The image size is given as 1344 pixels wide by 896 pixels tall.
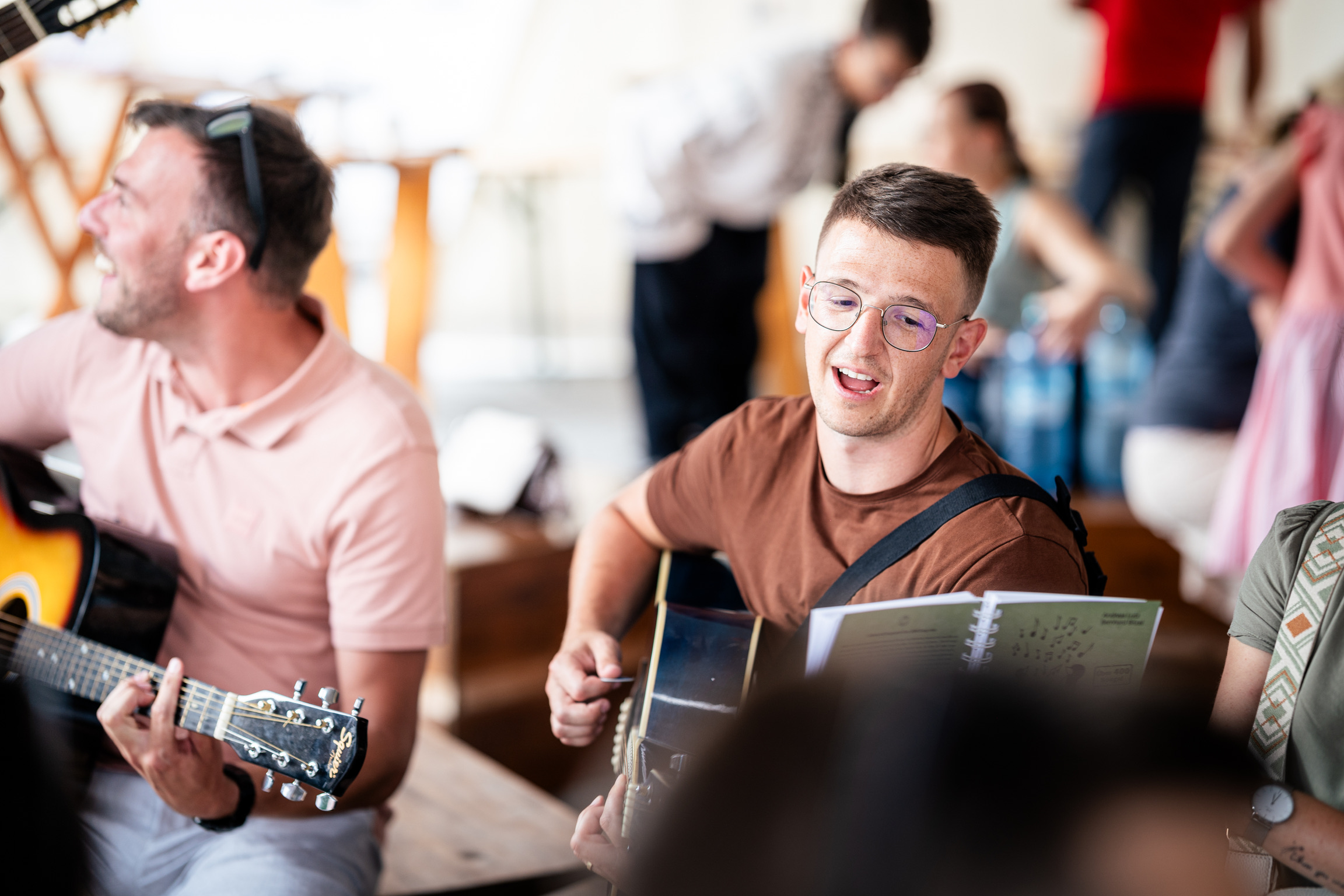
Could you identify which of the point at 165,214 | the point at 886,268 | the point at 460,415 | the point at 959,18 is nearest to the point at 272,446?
the point at 165,214

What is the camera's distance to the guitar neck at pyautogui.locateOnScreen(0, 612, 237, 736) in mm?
1093

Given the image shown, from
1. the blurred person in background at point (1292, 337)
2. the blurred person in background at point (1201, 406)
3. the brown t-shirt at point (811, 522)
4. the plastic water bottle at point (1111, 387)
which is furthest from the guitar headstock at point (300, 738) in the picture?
the plastic water bottle at point (1111, 387)

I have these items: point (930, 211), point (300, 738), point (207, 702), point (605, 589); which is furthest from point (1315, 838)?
point (207, 702)

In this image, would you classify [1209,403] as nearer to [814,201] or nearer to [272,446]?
[272,446]

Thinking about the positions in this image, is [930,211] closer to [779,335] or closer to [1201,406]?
[1201,406]

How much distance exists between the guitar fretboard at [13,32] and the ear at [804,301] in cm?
90

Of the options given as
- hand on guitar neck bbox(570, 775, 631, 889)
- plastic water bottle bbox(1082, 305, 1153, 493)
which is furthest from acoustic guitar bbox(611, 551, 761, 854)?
plastic water bottle bbox(1082, 305, 1153, 493)

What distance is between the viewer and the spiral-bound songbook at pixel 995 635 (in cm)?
85

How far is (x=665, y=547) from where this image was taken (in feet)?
4.28

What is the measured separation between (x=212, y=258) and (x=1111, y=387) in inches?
123

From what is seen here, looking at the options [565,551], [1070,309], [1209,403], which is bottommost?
[565,551]

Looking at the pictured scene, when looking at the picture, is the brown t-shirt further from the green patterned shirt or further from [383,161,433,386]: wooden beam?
[383,161,433,386]: wooden beam

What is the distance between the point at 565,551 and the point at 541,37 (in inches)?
147

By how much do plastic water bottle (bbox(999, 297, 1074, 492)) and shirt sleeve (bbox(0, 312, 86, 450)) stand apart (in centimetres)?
228
